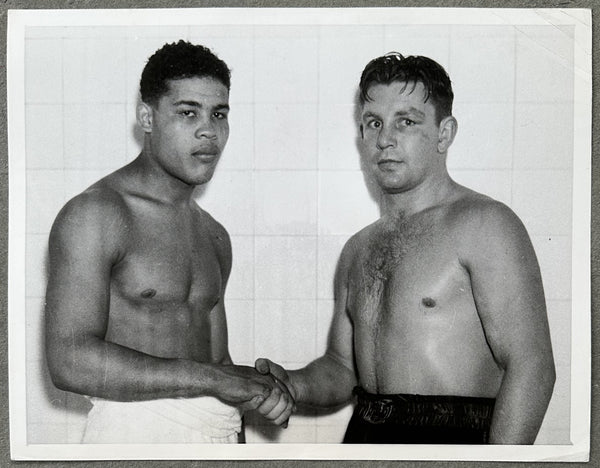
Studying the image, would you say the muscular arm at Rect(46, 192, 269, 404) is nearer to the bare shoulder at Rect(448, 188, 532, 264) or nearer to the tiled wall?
the tiled wall

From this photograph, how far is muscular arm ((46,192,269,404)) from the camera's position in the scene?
818mm

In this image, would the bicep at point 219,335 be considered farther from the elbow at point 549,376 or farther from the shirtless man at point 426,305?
the elbow at point 549,376

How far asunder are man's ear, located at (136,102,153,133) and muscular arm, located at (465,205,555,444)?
399mm

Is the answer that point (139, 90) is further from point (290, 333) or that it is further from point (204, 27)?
point (290, 333)

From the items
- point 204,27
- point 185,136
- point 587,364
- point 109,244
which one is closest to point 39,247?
point 109,244

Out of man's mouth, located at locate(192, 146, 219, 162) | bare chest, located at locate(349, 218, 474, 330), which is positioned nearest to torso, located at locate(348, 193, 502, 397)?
bare chest, located at locate(349, 218, 474, 330)

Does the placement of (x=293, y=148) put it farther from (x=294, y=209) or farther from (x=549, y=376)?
(x=549, y=376)

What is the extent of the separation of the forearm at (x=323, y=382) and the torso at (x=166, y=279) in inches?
4.4

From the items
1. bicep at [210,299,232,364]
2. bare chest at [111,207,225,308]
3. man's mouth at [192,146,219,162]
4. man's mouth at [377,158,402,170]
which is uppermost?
man's mouth at [192,146,219,162]

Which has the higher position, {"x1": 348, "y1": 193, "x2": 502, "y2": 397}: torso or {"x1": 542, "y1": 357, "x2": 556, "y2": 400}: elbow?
{"x1": 348, "y1": 193, "x2": 502, "y2": 397}: torso

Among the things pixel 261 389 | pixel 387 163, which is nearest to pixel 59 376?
pixel 261 389

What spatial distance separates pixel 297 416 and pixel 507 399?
245 millimetres

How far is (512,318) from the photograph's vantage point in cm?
82

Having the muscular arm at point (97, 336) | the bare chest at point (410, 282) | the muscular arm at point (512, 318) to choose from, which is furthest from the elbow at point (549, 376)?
the muscular arm at point (97, 336)
